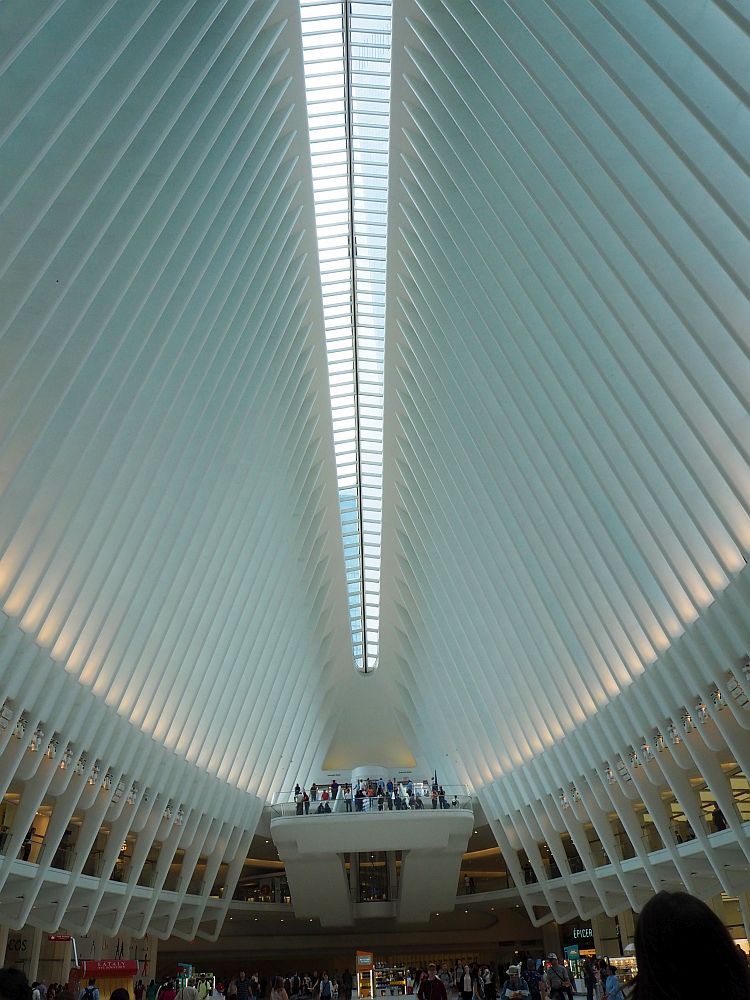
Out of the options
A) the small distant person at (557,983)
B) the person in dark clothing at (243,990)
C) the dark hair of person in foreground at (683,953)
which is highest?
the person in dark clothing at (243,990)

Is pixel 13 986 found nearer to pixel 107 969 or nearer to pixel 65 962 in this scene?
pixel 107 969

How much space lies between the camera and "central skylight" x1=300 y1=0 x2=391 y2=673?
16.5 metres

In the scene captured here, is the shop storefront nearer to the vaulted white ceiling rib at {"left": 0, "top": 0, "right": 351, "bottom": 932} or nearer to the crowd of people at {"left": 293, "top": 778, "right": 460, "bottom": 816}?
the crowd of people at {"left": 293, "top": 778, "right": 460, "bottom": 816}

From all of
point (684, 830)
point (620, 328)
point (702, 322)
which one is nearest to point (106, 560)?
point (620, 328)

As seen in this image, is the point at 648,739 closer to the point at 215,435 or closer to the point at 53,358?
the point at 215,435

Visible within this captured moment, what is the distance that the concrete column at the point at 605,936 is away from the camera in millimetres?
30562

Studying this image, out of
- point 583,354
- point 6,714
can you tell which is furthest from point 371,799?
point 583,354

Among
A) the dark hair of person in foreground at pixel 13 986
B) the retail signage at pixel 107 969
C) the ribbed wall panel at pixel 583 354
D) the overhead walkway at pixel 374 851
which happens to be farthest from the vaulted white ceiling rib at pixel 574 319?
the retail signage at pixel 107 969

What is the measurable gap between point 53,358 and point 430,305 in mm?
9848

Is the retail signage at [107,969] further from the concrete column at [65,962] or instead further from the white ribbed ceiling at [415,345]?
the concrete column at [65,962]

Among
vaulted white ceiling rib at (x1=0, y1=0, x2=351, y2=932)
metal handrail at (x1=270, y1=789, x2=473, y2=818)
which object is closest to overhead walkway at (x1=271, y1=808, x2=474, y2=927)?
metal handrail at (x1=270, y1=789, x2=473, y2=818)

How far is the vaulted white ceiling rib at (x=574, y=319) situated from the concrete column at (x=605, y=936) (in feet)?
32.4

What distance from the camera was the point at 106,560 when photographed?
18.0 m

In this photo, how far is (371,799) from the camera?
97.3 ft
